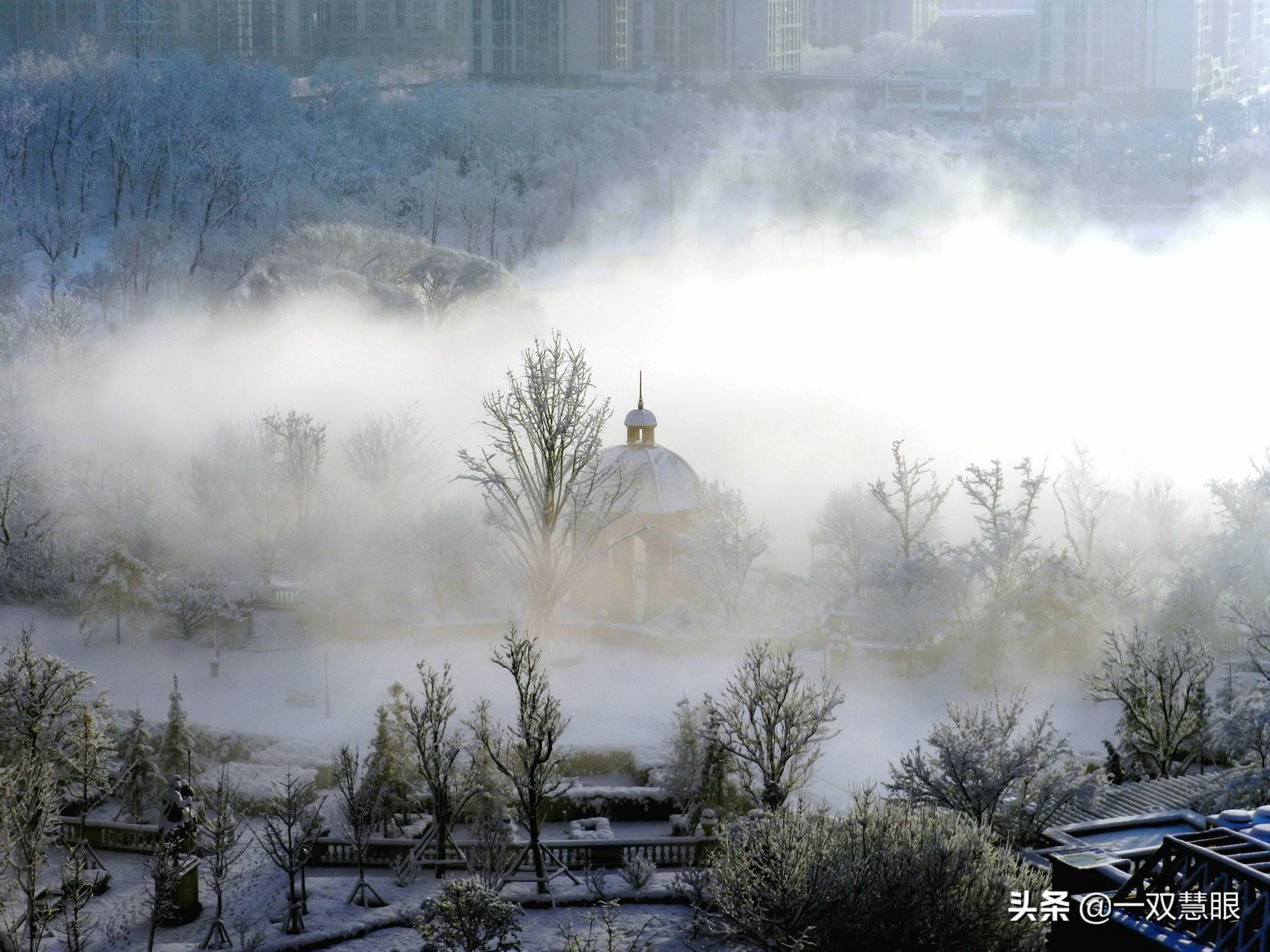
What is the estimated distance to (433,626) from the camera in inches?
1324

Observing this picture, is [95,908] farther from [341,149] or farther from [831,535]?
[341,149]

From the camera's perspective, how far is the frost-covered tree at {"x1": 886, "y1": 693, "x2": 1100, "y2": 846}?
2202 cm

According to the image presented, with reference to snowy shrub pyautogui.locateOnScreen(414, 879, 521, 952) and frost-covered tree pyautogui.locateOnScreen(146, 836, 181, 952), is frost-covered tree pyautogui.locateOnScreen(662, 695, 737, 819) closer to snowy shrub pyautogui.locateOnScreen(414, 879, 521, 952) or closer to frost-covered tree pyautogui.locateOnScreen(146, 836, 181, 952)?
snowy shrub pyautogui.locateOnScreen(414, 879, 521, 952)

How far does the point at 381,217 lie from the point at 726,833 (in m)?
49.8

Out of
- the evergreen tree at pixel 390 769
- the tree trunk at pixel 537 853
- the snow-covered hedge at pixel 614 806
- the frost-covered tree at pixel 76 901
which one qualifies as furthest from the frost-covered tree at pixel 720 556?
the frost-covered tree at pixel 76 901

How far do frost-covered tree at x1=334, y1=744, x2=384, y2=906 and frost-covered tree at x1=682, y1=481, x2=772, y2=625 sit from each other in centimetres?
1069

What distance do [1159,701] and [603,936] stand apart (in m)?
11.0

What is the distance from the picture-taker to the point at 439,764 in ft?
77.2

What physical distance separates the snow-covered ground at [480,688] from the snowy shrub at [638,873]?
476 cm

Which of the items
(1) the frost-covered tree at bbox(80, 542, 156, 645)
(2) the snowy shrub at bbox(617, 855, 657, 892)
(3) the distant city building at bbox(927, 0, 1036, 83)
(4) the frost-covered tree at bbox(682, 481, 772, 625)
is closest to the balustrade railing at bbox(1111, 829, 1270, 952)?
(2) the snowy shrub at bbox(617, 855, 657, 892)

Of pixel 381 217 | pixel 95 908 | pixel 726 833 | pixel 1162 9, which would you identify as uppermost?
pixel 1162 9

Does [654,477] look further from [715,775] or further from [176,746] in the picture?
[176,746]

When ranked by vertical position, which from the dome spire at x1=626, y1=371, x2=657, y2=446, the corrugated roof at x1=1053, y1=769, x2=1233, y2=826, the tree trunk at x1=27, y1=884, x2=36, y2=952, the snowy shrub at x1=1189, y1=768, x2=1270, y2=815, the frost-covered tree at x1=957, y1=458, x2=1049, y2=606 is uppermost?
the dome spire at x1=626, y1=371, x2=657, y2=446

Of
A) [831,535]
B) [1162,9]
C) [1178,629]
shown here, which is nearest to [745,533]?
[831,535]
